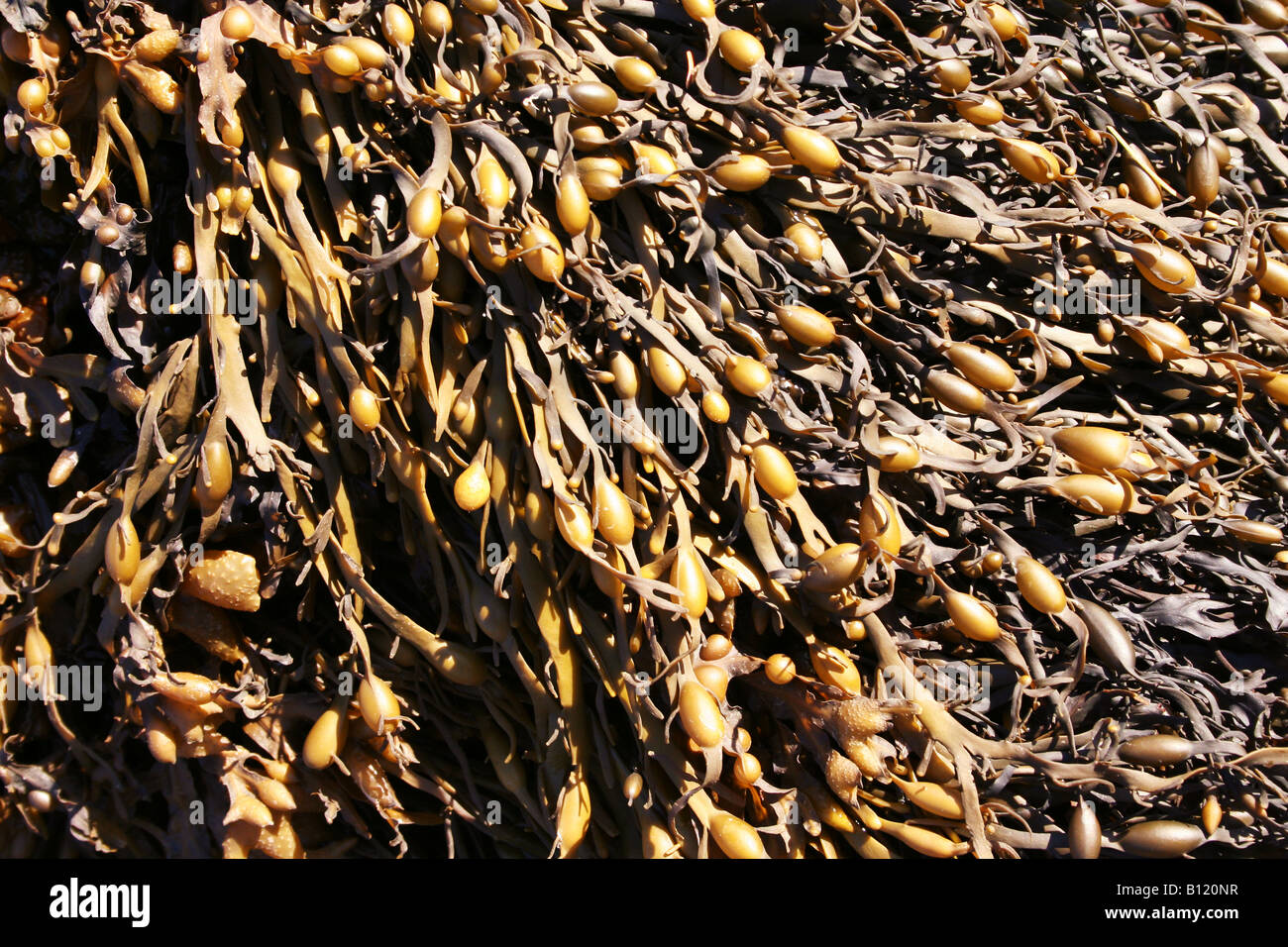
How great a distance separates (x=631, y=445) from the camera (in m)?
0.91

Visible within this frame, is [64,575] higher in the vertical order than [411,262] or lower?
lower

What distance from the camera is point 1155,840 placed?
2.88ft

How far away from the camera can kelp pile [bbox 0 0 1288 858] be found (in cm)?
91

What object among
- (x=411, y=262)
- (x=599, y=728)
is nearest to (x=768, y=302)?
(x=411, y=262)

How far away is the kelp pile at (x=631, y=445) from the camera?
911 mm

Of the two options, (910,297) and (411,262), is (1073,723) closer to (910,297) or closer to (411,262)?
(910,297)

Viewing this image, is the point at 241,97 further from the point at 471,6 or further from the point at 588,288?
the point at 588,288

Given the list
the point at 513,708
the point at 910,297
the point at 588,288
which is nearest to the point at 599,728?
the point at 513,708

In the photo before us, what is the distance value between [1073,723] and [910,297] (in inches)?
18.3

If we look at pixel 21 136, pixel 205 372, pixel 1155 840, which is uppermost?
pixel 21 136

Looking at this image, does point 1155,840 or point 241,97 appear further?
point 241,97

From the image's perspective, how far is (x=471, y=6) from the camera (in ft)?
3.07

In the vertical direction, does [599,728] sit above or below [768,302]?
below

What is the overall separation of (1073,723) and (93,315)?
1087mm
